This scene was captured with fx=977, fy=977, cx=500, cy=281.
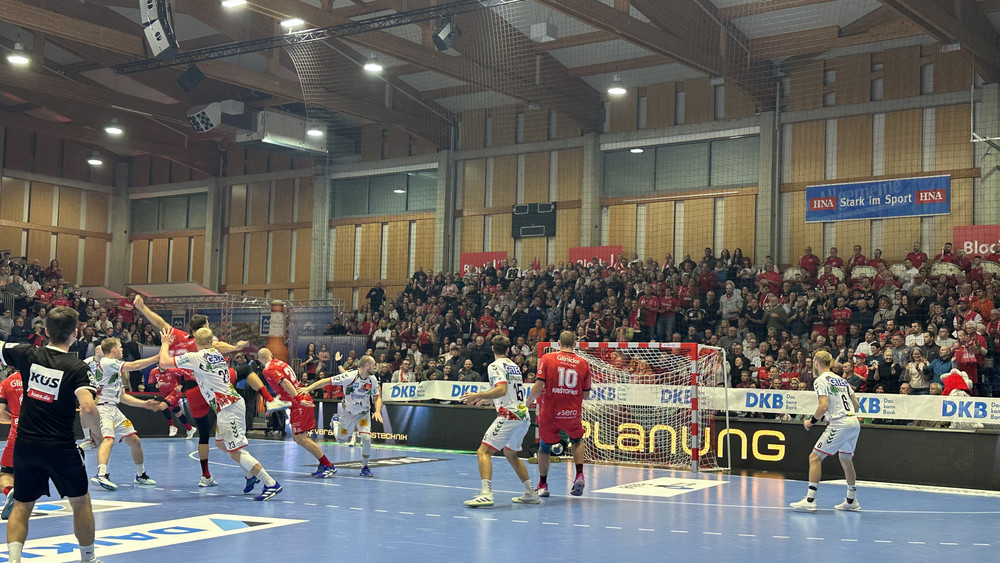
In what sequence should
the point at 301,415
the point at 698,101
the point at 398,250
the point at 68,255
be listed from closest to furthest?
the point at 301,415 → the point at 698,101 → the point at 398,250 → the point at 68,255

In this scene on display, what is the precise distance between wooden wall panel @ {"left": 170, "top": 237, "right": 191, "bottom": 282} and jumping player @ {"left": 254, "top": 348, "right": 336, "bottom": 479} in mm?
24924

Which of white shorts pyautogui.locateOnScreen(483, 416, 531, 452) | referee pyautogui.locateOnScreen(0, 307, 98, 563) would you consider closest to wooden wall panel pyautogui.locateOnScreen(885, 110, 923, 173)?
white shorts pyautogui.locateOnScreen(483, 416, 531, 452)

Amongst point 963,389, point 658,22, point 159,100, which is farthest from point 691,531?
point 159,100

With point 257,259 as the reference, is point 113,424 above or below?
below

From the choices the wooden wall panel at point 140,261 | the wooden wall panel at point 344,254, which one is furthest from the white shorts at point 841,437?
the wooden wall panel at point 140,261

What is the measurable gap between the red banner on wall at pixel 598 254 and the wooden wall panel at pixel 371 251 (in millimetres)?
7907

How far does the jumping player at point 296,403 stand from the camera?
13.6 metres

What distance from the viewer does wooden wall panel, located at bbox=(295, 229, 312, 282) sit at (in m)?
35.1

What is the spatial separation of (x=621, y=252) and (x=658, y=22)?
772cm

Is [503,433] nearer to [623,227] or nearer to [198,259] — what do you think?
[623,227]

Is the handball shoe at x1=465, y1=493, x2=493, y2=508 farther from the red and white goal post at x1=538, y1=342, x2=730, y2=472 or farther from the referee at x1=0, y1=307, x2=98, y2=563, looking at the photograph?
the red and white goal post at x1=538, y1=342, x2=730, y2=472

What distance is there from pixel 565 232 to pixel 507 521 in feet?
64.5

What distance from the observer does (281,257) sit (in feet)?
118

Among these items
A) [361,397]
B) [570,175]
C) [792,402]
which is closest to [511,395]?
[361,397]
